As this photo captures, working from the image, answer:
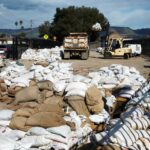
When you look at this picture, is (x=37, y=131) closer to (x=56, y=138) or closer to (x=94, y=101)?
(x=56, y=138)

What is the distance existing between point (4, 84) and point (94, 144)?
499 cm

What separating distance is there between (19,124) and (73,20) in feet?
Result: 194

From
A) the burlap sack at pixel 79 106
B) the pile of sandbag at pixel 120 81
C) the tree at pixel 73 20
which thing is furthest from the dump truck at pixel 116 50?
the tree at pixel 73 20

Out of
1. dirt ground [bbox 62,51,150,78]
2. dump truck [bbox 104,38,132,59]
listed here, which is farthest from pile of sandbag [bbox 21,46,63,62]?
dump truck [bbox 104,38,132,59]

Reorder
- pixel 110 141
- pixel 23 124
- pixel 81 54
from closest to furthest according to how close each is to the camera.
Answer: pixel 110 141 → pixel 23 124 → pixel 81 54

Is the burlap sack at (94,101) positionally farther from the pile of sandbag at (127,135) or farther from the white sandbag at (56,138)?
the pile of sandbag at (127,135)

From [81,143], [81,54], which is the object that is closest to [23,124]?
[81,143]

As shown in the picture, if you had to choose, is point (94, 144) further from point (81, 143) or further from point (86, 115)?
point (86, 115)

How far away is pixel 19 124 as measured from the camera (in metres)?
7.20

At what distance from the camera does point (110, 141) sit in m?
5.63

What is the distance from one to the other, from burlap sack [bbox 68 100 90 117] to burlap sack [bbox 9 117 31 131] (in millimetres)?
1534

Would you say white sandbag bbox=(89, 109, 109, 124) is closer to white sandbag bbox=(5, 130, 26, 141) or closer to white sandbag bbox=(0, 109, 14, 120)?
white sandbag bbox=(0, 109, 14, 120)

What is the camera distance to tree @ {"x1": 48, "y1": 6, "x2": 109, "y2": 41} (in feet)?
210

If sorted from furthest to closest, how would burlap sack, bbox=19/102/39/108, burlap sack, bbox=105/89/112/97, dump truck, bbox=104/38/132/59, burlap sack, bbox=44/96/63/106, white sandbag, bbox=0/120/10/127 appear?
dump truck, bbox=104/38/132/59 → burlap sack, bbox=105/89/112/97 → burlap sack, bbox=44/96/63/106 → burlap sack, bbox=19/102/39/108 → white sandbag, bbox=0/120/10/127
